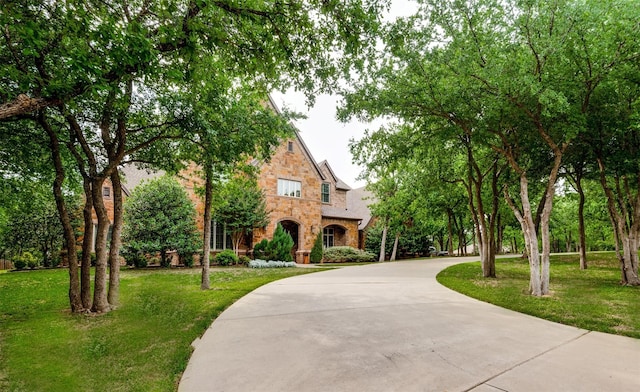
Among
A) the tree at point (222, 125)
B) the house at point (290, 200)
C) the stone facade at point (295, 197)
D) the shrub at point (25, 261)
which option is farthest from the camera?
the stone facade at point (295, 197)

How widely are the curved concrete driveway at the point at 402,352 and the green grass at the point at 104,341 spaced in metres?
0.42

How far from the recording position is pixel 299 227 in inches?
896

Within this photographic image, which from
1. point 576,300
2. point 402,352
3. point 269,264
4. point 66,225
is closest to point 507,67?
point 576,300

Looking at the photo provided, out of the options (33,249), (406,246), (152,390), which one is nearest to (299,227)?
(406,246)

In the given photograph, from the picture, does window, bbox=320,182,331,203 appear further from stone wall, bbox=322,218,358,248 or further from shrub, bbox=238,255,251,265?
shrub, bbox=238,255,251,265

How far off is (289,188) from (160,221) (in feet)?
28.8

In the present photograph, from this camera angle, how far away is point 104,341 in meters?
4.72

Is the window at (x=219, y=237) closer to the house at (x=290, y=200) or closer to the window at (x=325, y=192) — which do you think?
the house at (x=290, y=200)

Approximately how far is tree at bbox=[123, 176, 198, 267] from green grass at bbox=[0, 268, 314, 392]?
836 cm

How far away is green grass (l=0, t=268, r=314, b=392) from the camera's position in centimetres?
343

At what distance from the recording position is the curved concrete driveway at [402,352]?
126 inches

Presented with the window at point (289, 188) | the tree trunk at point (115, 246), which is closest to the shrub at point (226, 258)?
the window at point (289, 188)

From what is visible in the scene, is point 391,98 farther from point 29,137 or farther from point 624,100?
point 29,137

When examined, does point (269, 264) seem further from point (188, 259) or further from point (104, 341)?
point (104, 341)
